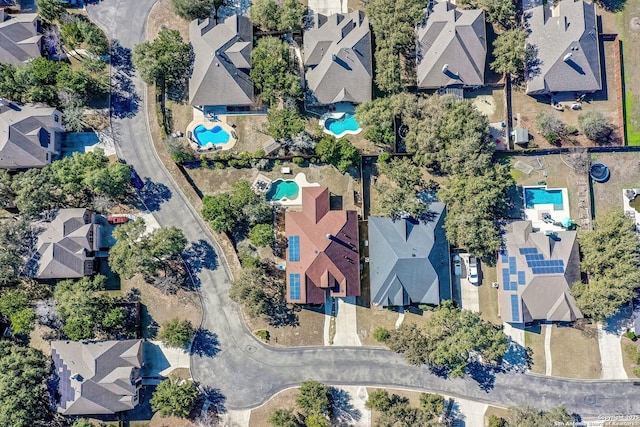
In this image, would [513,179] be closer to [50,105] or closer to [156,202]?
[156,202]

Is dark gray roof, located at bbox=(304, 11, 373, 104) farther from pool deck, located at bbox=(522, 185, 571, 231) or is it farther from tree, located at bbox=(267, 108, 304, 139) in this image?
pool deck, located at bbox=(522, 185, 571, 231)

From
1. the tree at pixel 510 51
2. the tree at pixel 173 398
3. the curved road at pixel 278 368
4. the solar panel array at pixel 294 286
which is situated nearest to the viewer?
the tree at pixel 173 398

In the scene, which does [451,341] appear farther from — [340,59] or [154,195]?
[154,195]

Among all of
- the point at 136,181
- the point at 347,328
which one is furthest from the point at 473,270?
the point at 136,181

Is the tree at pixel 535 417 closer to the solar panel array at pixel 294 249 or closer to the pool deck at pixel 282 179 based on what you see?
the solar panel array at pixel 294 249

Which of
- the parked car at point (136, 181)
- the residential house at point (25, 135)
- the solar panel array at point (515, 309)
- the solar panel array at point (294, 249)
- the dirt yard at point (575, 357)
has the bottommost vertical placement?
the dirt yard at point (575, 357)

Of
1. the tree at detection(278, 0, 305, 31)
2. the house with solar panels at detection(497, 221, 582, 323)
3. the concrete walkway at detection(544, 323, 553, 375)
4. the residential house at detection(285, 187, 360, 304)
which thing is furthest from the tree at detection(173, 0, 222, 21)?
the concrete walkway at detection(544, 323, 553, 375)

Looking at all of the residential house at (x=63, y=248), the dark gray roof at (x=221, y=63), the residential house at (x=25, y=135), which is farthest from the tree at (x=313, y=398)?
the residential house at (x=25, y=135)
